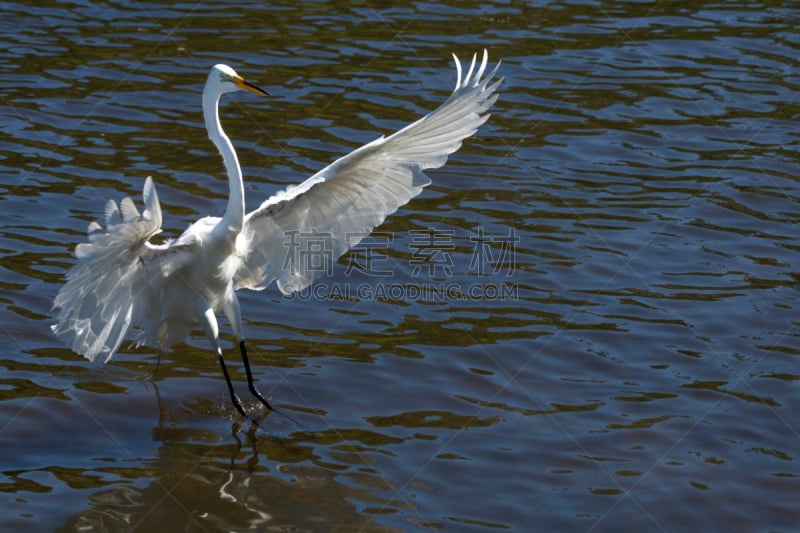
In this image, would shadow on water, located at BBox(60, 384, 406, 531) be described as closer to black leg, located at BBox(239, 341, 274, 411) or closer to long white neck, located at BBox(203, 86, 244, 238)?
black leg, located at BBox(239, 341, 274, 411)

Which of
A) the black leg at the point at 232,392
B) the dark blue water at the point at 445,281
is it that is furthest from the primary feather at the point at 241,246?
the dark blue water at the point at 445,281

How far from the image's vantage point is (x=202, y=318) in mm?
7082

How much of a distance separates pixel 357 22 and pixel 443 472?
7864 mm

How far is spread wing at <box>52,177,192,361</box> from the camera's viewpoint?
5.71 meters

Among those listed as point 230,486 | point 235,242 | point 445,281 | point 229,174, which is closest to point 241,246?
point 235,242

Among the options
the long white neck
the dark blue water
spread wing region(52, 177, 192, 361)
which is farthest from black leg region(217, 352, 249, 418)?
the long white neck

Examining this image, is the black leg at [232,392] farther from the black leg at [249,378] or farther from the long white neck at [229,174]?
the long white neck at [229,174]

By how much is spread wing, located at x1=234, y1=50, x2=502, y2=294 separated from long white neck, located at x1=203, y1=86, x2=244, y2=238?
0.19m

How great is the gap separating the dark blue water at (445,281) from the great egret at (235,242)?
1.84 feet

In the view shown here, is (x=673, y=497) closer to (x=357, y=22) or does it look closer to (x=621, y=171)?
(x=621, y=171)

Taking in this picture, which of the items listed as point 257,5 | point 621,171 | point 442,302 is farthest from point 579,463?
point 257,5

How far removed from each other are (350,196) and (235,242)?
752 mm

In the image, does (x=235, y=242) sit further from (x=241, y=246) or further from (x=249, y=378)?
(x=249, y=378)

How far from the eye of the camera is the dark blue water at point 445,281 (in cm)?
624
